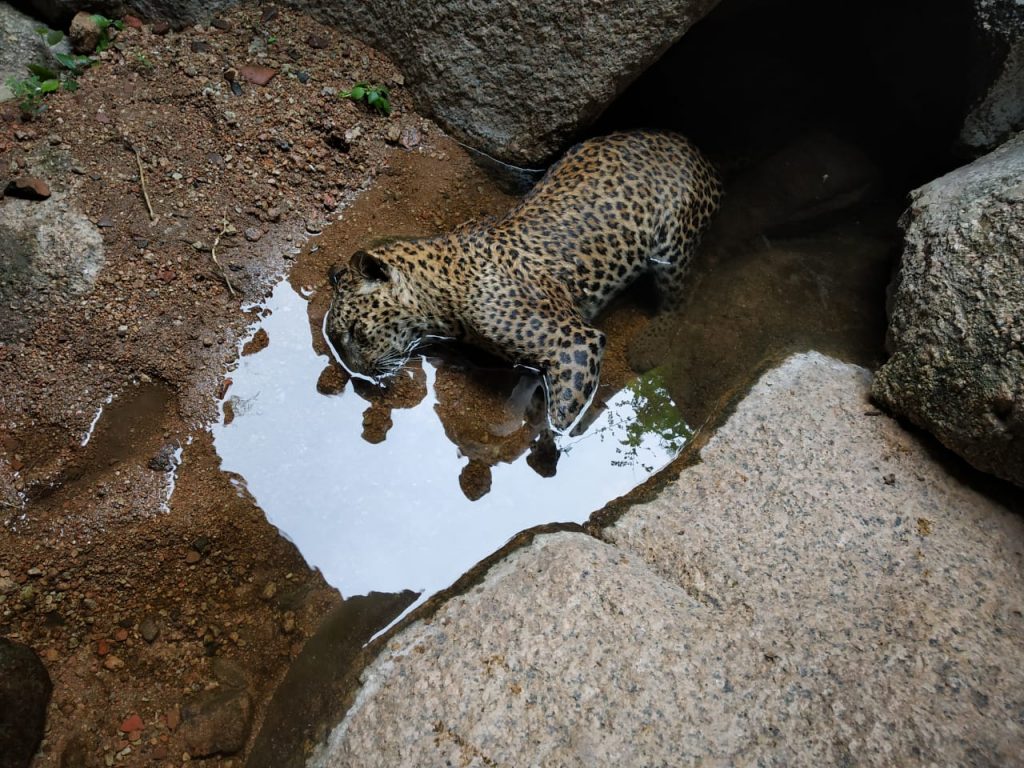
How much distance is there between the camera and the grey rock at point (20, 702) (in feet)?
10.9

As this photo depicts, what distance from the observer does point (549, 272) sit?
15.6 ft

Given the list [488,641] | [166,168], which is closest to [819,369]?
[488,641]

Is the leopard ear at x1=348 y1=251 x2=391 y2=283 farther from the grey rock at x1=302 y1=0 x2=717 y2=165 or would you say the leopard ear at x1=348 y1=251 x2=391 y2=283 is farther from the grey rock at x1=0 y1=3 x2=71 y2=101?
the grey rock at x1=0 y1=3 x2=71 y2=101

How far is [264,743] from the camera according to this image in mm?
3480

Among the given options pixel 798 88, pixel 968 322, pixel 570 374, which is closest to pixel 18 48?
pixel 570 374

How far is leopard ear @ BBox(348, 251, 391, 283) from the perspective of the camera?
4.44 metres

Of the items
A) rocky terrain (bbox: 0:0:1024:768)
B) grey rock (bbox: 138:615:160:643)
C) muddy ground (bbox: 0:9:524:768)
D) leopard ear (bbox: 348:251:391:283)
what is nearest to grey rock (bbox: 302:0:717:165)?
rocky terrain (bbox: 0:0:1024:768)

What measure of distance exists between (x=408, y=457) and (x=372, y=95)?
264 centimetres

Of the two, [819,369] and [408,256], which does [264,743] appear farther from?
[819,369]

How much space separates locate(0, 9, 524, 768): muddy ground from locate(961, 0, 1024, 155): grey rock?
3.23 metres

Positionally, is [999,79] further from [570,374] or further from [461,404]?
[461,404]

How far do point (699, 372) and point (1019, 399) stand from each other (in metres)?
1.73

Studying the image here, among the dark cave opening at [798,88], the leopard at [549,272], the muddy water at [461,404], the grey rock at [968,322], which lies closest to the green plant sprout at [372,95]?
the muddy water at [461,404]

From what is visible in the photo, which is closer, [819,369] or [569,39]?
[819,369]
